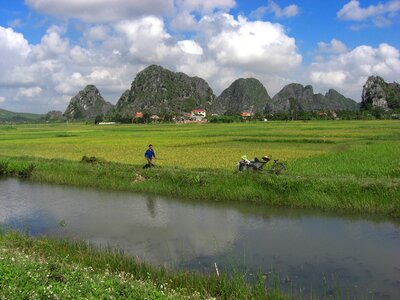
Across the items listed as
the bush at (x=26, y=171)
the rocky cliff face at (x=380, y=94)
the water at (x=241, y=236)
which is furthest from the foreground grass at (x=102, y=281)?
the rocky cliff face at (x=380, y=94)

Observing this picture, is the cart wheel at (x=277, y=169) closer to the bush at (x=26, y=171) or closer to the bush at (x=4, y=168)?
the bush at (x=26, y=171)

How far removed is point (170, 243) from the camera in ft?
31.7

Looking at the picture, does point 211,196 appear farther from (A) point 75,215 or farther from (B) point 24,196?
(B) point 24,196

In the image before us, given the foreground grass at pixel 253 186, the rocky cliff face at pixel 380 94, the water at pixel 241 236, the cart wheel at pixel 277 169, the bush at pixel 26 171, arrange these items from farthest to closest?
the rocky cliff face at pixel 380 94
the bush at pixel 26 171
the cart wheel at pixel 277 169
the foreground grass at pixel 253 186
the water at pixel 241 236

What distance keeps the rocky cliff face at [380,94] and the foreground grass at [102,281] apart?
133664 millimetres

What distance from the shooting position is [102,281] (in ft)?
18.6

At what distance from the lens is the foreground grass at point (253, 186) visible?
12289 millimetres

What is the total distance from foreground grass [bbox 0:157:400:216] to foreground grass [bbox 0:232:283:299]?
6.93 metres

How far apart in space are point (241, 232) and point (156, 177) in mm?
6841

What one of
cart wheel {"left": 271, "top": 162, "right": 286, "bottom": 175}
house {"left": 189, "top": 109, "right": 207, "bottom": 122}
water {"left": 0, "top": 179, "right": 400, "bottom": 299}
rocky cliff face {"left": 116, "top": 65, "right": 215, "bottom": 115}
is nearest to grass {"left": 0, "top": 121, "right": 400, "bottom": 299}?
cart wheel {"left": 271, "top": 162, "right": 286, "bottom": 175}

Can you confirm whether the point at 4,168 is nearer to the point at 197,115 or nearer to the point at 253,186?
the point at 253,186

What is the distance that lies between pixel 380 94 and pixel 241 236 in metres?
136

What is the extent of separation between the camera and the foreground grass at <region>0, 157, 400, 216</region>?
40.3 feet

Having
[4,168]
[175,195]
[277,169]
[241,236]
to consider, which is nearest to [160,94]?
[4,168]
